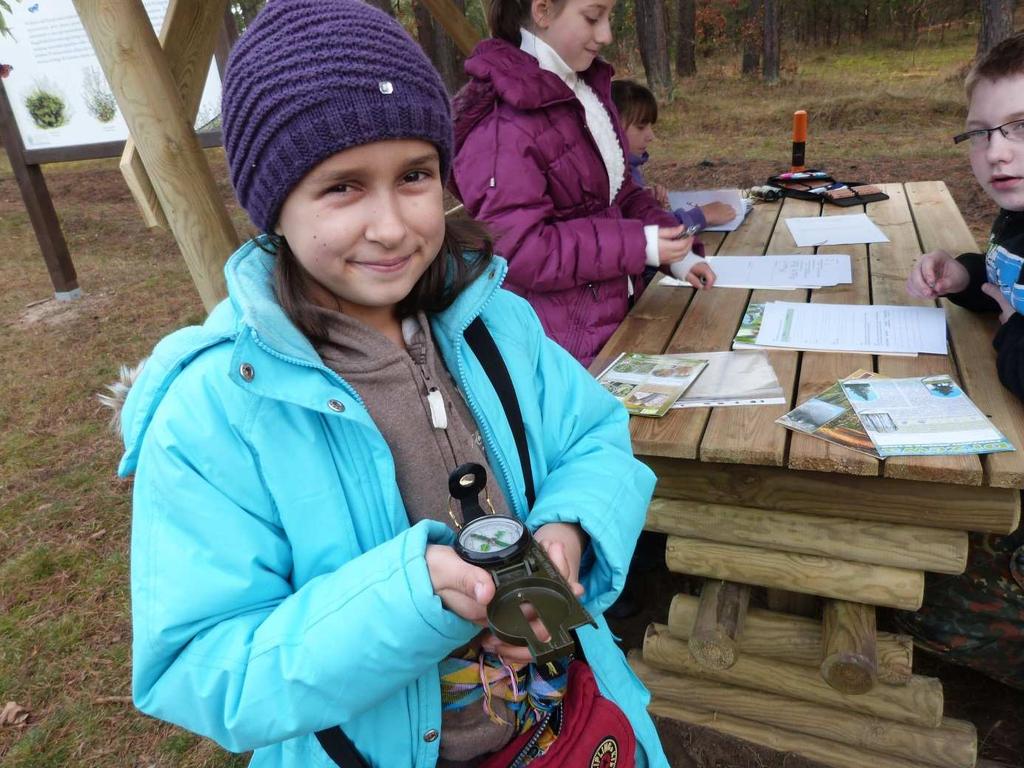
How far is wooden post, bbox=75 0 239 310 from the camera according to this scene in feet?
6.72

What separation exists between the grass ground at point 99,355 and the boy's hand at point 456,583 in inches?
64.4

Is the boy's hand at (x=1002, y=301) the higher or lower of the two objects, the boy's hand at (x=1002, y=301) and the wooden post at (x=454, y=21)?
the lower

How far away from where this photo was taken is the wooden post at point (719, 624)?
6.10 ft

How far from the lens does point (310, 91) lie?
42.2 inches

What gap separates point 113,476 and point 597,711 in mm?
3333

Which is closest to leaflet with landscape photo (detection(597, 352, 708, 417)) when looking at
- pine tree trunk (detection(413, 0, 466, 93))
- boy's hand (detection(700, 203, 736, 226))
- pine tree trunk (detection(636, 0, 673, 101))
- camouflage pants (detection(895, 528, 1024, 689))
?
camouflage pants (detection(895, 528, 1024, 689))

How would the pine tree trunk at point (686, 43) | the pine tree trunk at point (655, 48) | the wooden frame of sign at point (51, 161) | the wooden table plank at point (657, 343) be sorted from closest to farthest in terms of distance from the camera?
1. the wooden table plank at point (657, 343)
2. the wooden frame of sign at point (51, 161)
3. the pine tree trunk at point (655, 48)
4. the pine tree trunk at point (686, 43)

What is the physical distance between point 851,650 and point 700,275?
1387 mm

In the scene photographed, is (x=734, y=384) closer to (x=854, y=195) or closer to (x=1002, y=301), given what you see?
(x=1002, y=301)

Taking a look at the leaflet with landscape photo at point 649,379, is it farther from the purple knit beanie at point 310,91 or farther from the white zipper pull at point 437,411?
the purple knit beanie at point 310,91

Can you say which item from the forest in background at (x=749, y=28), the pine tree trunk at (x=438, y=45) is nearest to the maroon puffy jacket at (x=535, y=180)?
the pine tree trunk at (x=438, y=45)

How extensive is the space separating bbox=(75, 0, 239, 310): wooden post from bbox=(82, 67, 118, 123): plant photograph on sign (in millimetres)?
3369

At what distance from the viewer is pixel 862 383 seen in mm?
1899

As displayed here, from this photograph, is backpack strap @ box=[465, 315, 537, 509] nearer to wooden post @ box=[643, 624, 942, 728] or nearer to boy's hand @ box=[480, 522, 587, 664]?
boy's hand @ box=[480, 522, 587, 664]
